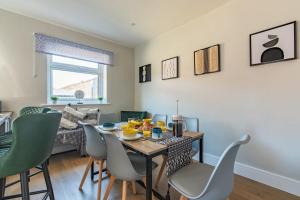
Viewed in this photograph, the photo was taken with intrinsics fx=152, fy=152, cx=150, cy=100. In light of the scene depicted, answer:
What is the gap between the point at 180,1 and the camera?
2.25 metres

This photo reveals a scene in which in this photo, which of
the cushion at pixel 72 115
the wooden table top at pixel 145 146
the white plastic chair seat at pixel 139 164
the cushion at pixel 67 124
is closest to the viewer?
the wooden table top at pixel 145 146

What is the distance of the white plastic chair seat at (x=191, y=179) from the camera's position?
1.04 m

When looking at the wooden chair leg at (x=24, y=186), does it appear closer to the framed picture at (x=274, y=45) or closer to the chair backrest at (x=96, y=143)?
the chair backrest at (x=96, y=143)

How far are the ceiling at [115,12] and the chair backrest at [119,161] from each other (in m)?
2.07

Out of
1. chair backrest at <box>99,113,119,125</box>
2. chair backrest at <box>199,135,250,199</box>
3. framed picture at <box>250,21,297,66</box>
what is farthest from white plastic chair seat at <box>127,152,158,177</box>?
framed picture at <box>250,21,297,66</box>

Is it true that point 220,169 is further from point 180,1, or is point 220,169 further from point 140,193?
point 180,1

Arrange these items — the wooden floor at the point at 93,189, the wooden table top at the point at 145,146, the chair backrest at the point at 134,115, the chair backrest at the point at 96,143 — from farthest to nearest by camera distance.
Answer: the chair backrest at the point at 134,115 → the wooden floor at the point at 93,189 → the chair backrest at the point at 96,143 → the wooden table top at the point at 145,146

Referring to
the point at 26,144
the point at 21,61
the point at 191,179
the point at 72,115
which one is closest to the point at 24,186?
the point at 26,144

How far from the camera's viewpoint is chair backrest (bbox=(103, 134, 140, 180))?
3.91 feet

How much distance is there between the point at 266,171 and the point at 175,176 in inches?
58.0

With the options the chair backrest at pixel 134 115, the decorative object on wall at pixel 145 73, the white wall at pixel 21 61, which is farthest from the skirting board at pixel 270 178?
the white wall at pixel 21 61

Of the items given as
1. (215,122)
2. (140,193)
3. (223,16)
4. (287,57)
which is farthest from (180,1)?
(140,193)

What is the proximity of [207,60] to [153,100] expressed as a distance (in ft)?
5.00

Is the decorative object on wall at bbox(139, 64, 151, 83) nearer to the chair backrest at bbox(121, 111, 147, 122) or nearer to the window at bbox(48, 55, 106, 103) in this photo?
the chair backrest at bbox(121, 111, 147, 122)
